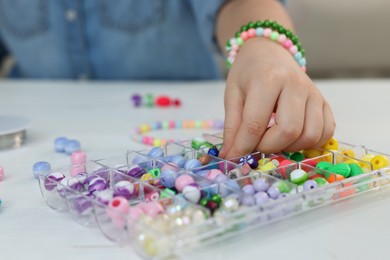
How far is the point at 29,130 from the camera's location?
84cm

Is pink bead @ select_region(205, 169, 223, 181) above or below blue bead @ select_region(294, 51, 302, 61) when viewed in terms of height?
below

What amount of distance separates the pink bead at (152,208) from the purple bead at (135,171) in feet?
0.31

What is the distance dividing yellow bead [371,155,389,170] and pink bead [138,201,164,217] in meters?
0.23

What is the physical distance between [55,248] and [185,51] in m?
0.87

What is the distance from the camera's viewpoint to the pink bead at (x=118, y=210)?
0.44 meters

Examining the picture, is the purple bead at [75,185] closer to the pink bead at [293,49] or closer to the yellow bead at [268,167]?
the yellow bead at [268,167]

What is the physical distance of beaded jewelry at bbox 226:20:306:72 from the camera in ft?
2.43

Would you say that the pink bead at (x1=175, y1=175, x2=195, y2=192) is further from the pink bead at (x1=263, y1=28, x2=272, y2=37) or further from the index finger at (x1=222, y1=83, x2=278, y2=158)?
the pink bead at (x1=263, y1=28, x2=272, y2=37)

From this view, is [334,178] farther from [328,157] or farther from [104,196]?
[104,196]

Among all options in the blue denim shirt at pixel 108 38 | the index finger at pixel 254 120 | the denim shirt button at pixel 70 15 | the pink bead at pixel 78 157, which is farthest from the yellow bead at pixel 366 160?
the denim shirt button at pixel 70 15

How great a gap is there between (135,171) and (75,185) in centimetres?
6

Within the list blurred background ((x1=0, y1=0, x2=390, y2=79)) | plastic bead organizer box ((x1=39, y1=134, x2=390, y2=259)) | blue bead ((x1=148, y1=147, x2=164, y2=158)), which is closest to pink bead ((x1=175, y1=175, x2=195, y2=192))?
plastic bead organizer box ((x1=39, y1=134, x2=390, y2=259))

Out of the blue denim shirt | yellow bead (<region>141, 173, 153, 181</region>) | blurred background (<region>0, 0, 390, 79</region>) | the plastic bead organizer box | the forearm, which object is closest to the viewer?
A: the plastic bead organizer box

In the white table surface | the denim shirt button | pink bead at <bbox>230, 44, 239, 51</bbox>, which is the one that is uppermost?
the denim shirt button
